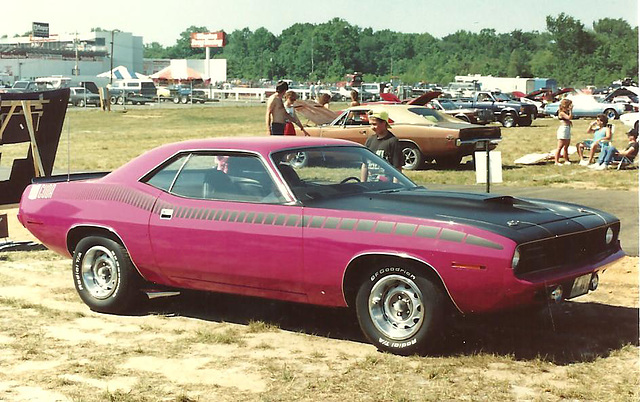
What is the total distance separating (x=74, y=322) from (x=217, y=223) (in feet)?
4.88

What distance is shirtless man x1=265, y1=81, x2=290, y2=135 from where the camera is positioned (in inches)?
625

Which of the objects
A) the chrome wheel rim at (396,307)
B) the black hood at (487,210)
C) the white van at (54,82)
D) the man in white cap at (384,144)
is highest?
the man in white cap at (384,144)

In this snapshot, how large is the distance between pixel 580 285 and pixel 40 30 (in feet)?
578

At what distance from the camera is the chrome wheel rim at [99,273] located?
26.1 ft

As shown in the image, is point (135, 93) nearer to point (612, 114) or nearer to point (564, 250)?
point (612, 114)

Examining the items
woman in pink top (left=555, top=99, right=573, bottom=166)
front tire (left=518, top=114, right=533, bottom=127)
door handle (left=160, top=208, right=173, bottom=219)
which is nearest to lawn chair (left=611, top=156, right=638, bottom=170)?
woman in pink top (left=555, top=99, right=573, bottom=166)

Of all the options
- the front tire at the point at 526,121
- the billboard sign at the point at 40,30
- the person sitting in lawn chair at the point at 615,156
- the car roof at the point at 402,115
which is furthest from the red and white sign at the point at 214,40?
the person sitting in lawn chair at the point at 615,156

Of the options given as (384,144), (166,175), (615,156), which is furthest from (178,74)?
(166,175)

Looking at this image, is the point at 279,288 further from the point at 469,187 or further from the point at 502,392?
the point at 469,187

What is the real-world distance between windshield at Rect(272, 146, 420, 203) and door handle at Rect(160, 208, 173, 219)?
91cm

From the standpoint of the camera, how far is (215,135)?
35375mm

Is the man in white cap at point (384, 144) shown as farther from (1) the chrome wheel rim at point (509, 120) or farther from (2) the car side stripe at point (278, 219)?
(1) the chrome wheel rim at point (509, 120)

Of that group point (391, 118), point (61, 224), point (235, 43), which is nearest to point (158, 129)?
point (391, 118)

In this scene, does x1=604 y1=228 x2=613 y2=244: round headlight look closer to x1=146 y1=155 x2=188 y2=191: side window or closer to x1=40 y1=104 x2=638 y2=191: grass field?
x1=146 y1=155 x2=188 y2=191: side window
